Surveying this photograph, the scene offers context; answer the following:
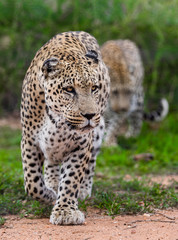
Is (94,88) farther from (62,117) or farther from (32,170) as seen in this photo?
(32,170)

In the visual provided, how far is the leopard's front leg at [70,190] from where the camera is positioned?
14.3 ft

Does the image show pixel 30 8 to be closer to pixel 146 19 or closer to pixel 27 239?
pixel 146 19

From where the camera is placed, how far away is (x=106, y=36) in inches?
431

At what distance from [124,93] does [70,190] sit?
517cm

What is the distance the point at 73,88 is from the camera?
165 inches

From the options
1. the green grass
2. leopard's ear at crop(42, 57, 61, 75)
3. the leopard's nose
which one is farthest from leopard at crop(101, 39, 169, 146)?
the leopard's nose

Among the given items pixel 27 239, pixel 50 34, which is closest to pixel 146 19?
pixel 50 34

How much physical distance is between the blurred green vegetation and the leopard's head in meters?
5.48

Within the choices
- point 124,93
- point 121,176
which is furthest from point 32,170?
point 124,93

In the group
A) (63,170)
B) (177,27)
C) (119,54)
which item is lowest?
(63,170)

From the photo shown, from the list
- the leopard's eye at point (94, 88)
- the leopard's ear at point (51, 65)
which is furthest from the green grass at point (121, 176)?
the leopard's ear at point (51, 65)

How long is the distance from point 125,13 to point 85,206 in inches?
261

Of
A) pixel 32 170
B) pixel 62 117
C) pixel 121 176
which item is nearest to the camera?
pixel 62 117

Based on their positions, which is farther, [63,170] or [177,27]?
[177,27]
